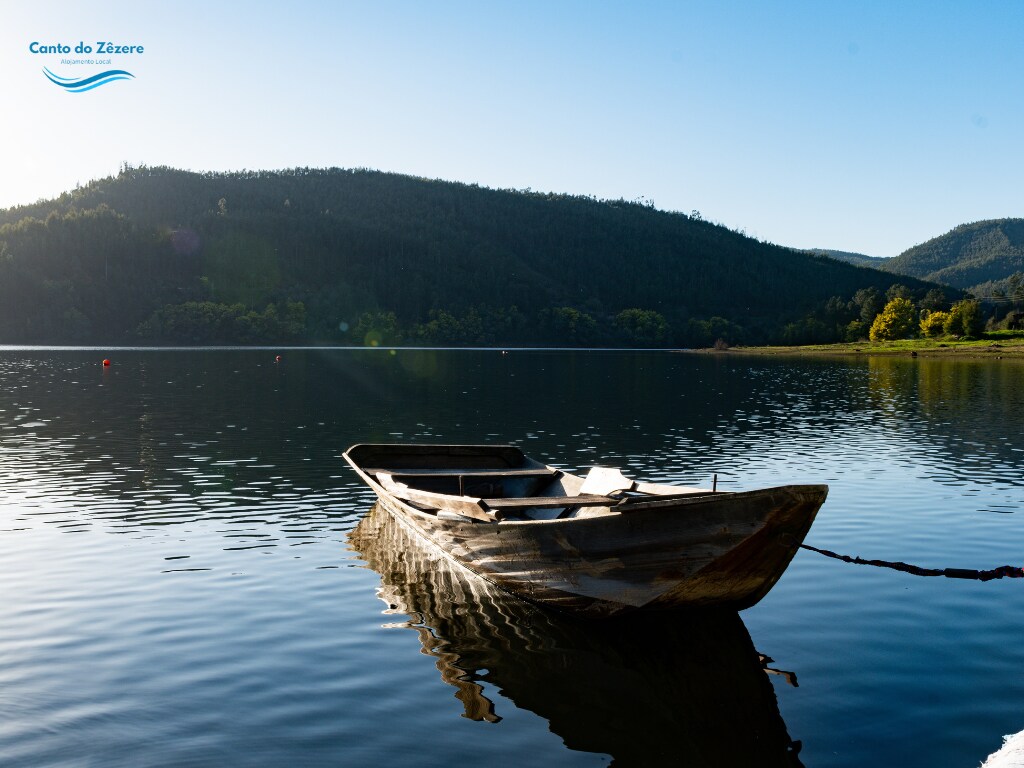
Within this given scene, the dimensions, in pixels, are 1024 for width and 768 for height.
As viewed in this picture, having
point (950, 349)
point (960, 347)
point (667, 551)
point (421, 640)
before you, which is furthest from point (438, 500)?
point (960, 347)

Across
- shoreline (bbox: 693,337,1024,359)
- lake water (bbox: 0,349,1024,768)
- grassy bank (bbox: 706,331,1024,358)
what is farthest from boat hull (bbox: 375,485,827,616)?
grassy bank (bbox: 706,331,1024,358)

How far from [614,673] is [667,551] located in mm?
2302

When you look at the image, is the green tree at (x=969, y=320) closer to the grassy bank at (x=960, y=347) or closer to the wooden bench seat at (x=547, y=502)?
the grassy bank at (x=960, y=347)

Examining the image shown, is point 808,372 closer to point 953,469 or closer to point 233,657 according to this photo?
point 953,469

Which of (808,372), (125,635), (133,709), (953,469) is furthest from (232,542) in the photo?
(808,372)

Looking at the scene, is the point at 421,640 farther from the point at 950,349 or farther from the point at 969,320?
the point at 969,320

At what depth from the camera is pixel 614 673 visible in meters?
14.8

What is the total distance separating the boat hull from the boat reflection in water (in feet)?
2.60

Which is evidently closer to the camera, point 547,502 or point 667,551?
point 667,551

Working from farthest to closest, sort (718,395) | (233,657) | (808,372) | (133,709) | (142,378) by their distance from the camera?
(808,372) < (142,378) < (718,395) < (233,657) < (133,709)

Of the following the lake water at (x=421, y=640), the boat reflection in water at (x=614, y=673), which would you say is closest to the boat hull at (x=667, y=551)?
the boat reflection in water at (x=614, y=673)

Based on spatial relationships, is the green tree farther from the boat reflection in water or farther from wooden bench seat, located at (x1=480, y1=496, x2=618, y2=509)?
wooden bench seat, located at (x1=480, y1=496, x2=618, y2=509)

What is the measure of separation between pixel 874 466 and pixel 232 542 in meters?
27.7

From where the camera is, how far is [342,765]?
453 inches
